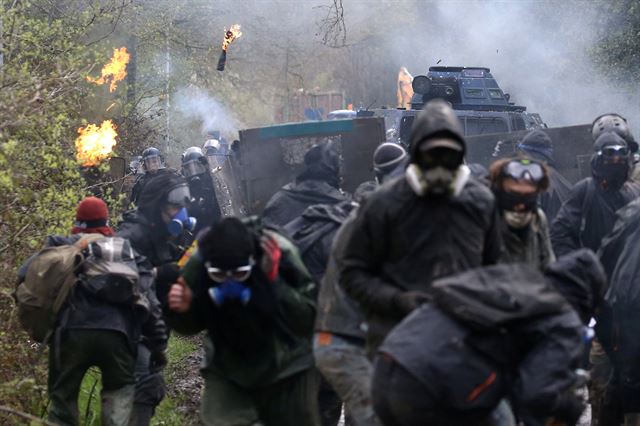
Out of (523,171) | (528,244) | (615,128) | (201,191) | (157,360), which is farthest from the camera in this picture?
(201,191)

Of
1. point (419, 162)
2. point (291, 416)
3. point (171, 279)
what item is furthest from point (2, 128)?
point (419, 162)

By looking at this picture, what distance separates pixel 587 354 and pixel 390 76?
3427cm

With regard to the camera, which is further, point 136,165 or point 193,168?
point 136,165

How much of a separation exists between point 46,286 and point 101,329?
42cm

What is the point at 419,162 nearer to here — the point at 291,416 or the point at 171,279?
the point at 291,416

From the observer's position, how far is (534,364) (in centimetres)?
404

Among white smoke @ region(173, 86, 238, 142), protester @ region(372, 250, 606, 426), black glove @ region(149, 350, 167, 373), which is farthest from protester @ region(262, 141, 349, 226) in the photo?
white smoke @ region(173, 86, 238, 142)

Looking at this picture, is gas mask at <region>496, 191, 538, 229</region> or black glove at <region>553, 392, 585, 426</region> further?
gas mask at <region>496, 191, 538, 229</region>

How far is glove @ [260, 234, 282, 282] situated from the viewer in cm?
526

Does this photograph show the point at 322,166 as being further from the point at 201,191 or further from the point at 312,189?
the point at 201,191

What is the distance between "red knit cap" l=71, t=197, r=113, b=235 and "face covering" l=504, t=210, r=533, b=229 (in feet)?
9.29

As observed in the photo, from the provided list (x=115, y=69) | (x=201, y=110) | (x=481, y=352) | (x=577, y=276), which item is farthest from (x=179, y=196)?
(x=201, y=110)

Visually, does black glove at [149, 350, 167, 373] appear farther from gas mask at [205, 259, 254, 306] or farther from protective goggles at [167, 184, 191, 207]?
gas mask at [205, 259, 254, 306]

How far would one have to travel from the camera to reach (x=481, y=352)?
4.03m
